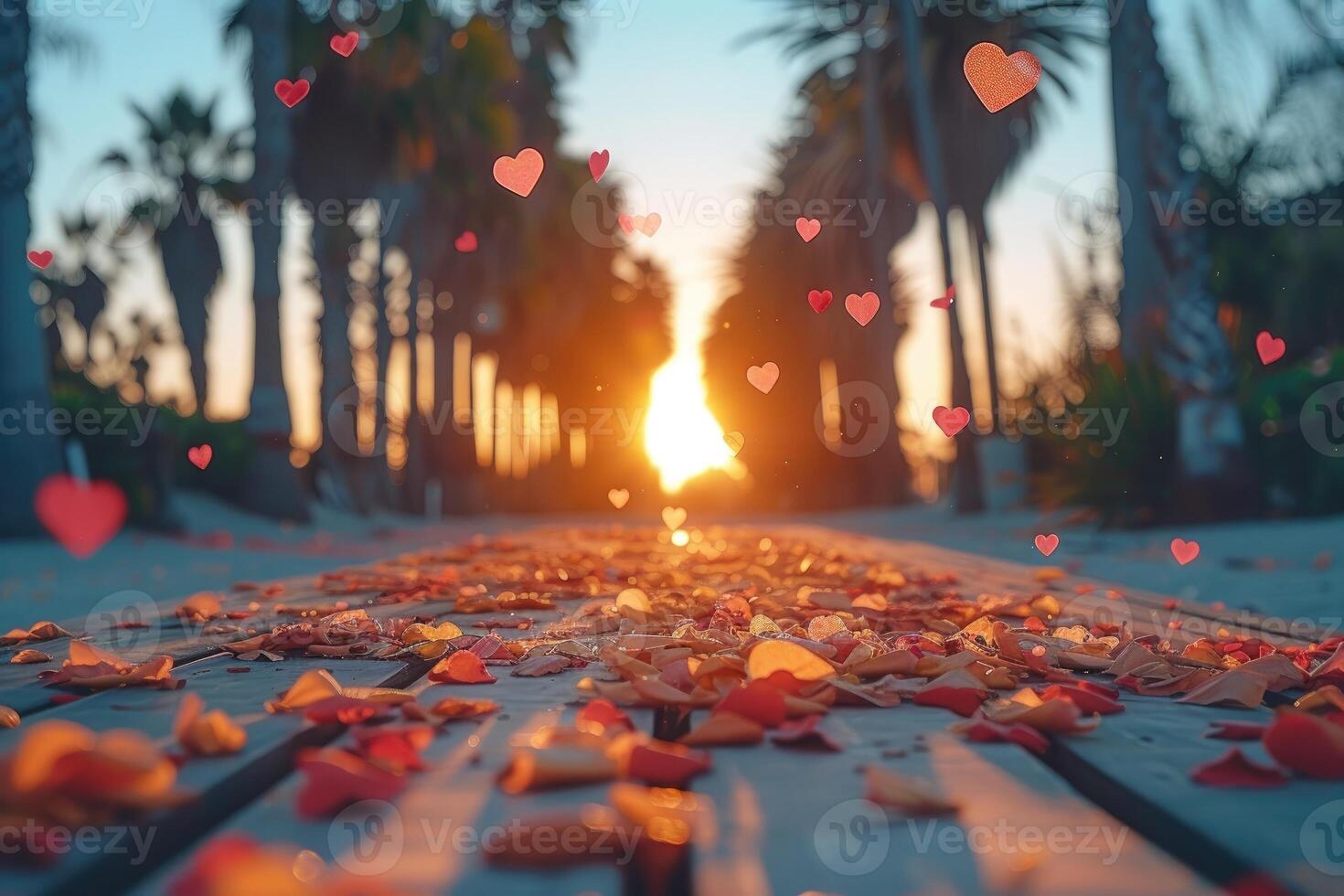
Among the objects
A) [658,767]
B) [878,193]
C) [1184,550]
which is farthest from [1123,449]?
[878,193]

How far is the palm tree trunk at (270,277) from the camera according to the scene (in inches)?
501

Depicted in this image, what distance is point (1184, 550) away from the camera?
6.79 metres

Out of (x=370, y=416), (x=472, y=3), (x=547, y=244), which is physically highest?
(x=472, y=3)

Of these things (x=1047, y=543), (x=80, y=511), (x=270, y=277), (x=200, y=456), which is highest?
(x=270, y=277)

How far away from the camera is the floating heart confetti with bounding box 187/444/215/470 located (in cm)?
1376

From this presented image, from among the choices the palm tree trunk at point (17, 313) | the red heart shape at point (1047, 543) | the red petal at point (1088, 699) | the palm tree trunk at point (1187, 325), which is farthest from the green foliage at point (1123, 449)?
the palm tree trunk at point (17, 313)

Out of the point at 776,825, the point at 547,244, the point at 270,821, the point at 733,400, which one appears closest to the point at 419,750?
the point at 270,821

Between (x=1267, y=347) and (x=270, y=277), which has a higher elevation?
(x=270, y=277)

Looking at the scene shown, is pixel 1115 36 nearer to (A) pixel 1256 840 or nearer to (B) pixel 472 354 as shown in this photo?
(A) pixel 1256 840

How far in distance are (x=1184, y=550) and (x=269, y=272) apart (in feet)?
36.6

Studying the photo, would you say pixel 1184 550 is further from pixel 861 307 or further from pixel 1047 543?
pixel 861 307

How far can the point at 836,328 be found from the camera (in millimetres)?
28016

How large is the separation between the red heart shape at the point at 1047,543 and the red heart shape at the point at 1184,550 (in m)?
1.07

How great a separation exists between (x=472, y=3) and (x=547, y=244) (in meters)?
9.94
